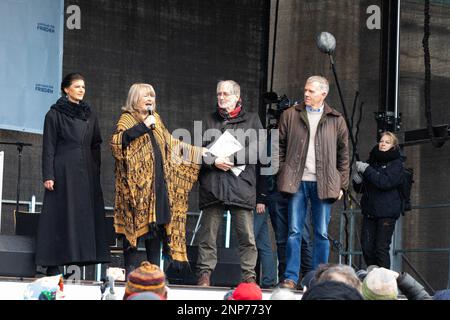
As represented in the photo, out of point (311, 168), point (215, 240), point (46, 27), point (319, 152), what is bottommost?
point (215, 240)

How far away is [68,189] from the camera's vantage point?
7.10 metres

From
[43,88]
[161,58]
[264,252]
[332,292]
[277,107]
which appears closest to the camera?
[332,292]

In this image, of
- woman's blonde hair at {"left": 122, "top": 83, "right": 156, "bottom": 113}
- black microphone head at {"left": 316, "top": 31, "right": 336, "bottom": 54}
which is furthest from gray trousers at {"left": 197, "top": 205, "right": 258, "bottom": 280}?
black microphone head at {"left": 316, "top": 31, "right": 336, "bottom": 54}

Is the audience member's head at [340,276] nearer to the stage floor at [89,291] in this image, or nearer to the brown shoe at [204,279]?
the stage floor at [89,291]

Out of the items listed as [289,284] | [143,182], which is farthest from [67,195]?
[289,284]

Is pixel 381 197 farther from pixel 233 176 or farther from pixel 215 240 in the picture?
pixel 215 240

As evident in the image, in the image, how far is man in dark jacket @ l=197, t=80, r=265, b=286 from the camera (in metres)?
7.14

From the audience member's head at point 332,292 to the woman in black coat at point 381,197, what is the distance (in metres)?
4.50

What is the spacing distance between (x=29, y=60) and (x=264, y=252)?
9.08 ft

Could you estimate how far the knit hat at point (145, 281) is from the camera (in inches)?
164

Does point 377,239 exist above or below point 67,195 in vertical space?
below

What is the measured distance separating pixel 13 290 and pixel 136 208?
46.2 inches

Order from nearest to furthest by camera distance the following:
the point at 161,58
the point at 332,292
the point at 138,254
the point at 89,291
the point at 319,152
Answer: the point at 332,292 < the point at 89,291 < the point at 138,254 < the point at 319,152 < the point at 161,58

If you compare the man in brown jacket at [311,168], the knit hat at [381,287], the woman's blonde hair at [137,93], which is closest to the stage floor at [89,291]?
the man in brown jacket at [311,168]
